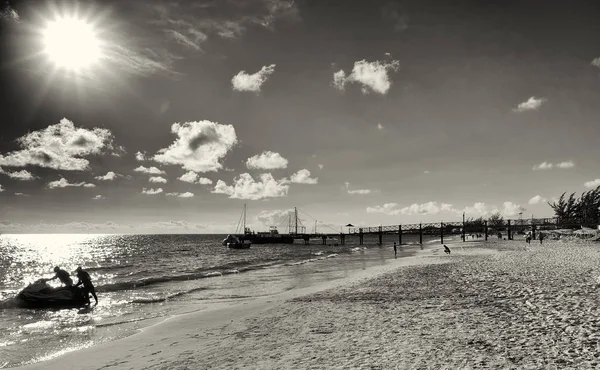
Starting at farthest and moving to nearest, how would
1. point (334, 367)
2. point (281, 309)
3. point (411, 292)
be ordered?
point (411, 292), point (281, 309), point (334, 367)

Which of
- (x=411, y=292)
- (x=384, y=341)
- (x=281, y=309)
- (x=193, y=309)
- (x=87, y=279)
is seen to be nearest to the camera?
(x=384, y=341)

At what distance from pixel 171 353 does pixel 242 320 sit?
11.3 ft

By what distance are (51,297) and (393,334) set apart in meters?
17.5

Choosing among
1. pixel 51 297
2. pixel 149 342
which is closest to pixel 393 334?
pixel 149 342

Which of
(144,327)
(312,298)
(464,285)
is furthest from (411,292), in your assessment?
(144,327)

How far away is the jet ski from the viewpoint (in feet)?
57.3

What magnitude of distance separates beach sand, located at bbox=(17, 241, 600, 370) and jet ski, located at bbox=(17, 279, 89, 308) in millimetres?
7842

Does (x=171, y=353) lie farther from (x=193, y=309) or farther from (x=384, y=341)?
(x=193, y=309)

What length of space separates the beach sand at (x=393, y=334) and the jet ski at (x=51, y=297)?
309 inches

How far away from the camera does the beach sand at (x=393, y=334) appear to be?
6.48 m

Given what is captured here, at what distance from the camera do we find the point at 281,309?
13195 millimetres

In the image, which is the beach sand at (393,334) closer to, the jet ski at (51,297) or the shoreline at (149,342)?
the shoreline at (149,342)

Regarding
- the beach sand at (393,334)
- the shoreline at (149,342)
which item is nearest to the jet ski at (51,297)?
the shoreline at (149,342)

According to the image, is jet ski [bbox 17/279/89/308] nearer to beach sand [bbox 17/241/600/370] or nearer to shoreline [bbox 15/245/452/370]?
shoreline [bbox 15/245/452/370]
